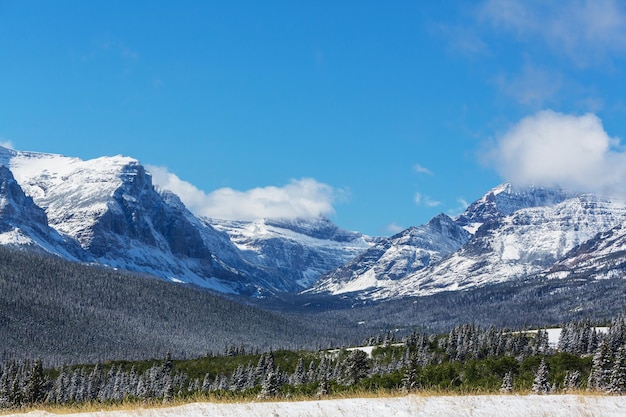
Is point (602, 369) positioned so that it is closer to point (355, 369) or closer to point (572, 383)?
point (572, 383)

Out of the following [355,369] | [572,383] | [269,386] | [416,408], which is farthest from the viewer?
[355,369]

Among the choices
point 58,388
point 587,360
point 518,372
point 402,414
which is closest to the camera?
point 402,414

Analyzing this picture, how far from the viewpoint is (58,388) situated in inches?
6988

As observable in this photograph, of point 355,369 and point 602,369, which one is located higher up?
point 602,369

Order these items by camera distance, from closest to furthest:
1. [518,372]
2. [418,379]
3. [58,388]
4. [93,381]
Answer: [418,379] → [518,372] → [58,388] → [93,381]

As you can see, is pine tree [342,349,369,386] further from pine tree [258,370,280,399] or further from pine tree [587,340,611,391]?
pine tree [587,340,611,391]

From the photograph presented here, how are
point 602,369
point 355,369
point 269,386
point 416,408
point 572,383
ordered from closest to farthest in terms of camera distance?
point 416,408 → point 572,383 → point 269,386 → point 602,369 → point 355,369

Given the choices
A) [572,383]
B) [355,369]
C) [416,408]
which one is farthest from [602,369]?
[416,408]

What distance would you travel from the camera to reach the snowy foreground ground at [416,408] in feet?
96.1

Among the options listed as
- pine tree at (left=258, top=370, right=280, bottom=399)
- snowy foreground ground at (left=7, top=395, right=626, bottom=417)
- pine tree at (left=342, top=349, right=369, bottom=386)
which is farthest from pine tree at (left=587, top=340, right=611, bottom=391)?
snowy foreground ground at (left=7, top=395, right=626, bottom=417)

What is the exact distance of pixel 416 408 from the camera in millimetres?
29891

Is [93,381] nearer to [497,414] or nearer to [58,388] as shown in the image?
[58,388]

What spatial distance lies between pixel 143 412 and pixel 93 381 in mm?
173763

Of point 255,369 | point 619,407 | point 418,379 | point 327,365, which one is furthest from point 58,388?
point 619,407
